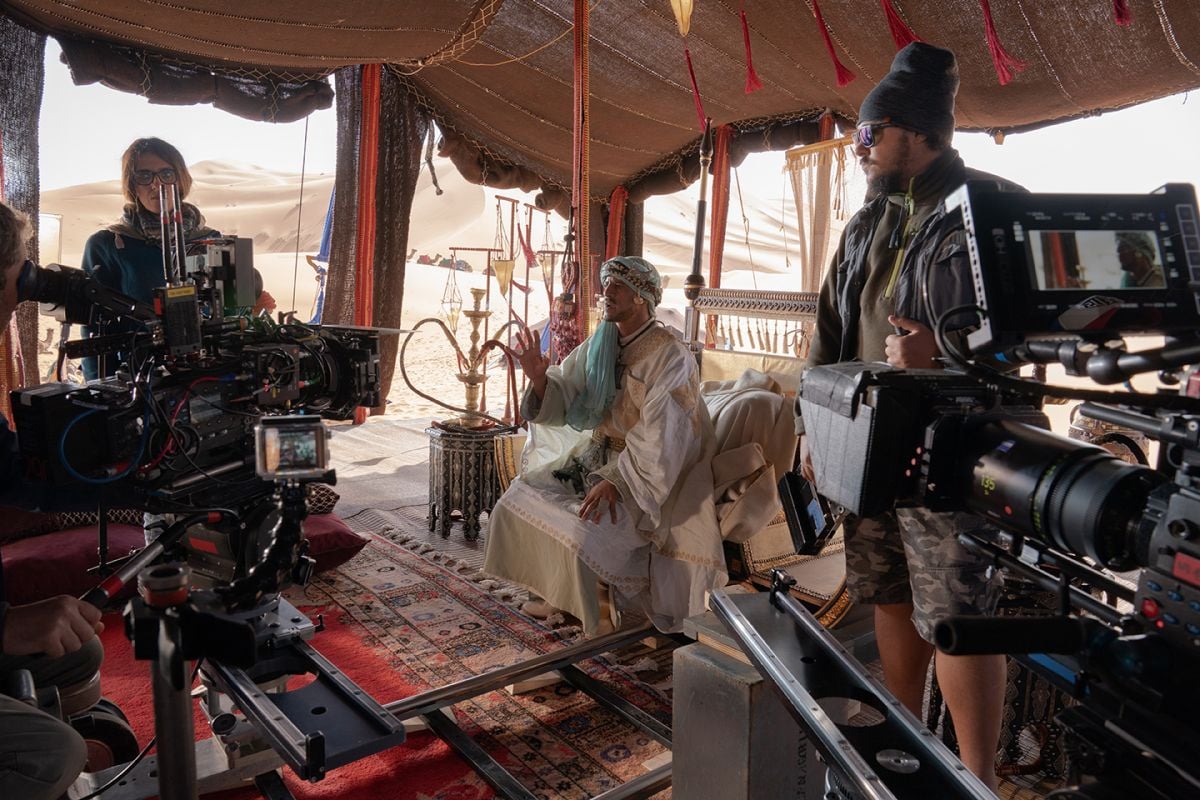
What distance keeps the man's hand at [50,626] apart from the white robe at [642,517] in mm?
1491

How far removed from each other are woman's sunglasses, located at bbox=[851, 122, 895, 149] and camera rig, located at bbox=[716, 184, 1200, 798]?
2.47ft

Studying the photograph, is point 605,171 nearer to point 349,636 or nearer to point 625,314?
point 625,314

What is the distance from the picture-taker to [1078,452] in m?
0.73

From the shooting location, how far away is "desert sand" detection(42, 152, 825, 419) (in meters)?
10.4

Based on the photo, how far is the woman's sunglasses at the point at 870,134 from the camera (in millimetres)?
1550

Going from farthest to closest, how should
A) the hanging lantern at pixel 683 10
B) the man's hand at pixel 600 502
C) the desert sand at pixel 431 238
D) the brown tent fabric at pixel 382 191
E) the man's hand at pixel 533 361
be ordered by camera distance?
the desert sand at pixel 431 238
the brown tent fabric at pixel 382 191
the hanging lantern at pixel 683 10
the man's hand at pixel 533 361
the man's hand at pixel 600 502

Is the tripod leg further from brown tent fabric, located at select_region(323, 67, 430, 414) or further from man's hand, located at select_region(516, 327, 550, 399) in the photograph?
brown tent fabric, located at select_region(323, 67, 430, 414)

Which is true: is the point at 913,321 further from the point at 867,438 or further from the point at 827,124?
the point at 827,124

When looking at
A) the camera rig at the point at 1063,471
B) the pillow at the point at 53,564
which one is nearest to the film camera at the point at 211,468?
the camera rig at the point at 1063,471

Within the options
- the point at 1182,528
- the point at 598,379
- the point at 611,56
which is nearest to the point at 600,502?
the point at 598,379

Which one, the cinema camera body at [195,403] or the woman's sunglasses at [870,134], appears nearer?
the cinema camera body at [195,403]

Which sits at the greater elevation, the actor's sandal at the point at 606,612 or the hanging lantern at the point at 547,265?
the hanging lantern at the point at 547,265

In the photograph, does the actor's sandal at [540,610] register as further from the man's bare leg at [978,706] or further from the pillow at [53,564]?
the man's bare leg at [978,706]

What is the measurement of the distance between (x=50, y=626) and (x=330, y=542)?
2003 millimetres
